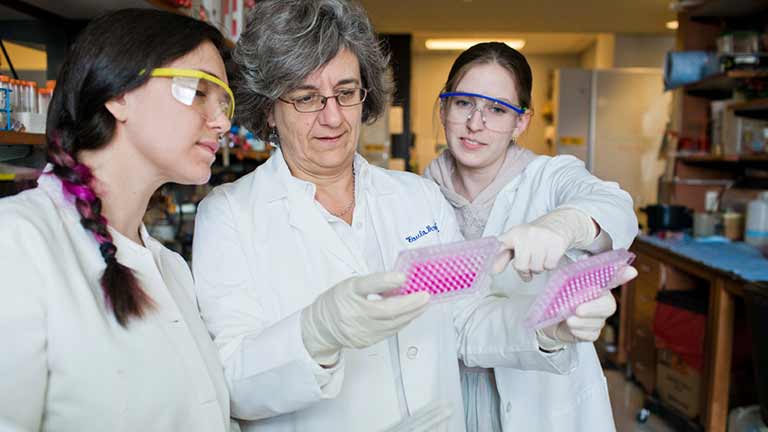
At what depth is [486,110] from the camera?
1691 millimetres

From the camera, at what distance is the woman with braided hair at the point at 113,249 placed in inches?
32.8

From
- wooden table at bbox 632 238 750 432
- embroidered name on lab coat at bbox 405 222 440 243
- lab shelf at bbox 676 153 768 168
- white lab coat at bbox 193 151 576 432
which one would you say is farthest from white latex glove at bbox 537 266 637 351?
lab shelf at bbox 676 153 768 168

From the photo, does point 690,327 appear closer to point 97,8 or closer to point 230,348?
point 230,348

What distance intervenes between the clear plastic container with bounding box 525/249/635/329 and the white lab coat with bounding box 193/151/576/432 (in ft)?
0.68

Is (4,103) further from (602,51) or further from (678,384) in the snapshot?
(602,51)

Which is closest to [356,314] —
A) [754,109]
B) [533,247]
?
[533,247]

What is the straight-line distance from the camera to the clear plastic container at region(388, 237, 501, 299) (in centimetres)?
97

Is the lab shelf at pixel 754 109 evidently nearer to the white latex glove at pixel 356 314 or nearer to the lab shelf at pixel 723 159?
the lab shelf at pixel 723 159

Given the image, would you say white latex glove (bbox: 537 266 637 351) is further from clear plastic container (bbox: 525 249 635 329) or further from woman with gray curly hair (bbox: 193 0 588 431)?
woman with gray curly hair (bbox: 193 0 588 431)

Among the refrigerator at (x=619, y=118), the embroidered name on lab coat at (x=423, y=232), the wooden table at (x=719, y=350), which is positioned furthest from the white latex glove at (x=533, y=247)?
the refrigerator at (x=619, y=118)

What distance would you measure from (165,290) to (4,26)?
140 cm

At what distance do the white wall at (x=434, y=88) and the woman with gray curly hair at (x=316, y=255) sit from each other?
7556 millimetres

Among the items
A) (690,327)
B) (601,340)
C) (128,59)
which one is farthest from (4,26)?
(601,340)

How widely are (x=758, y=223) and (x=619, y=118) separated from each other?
4139 mm
